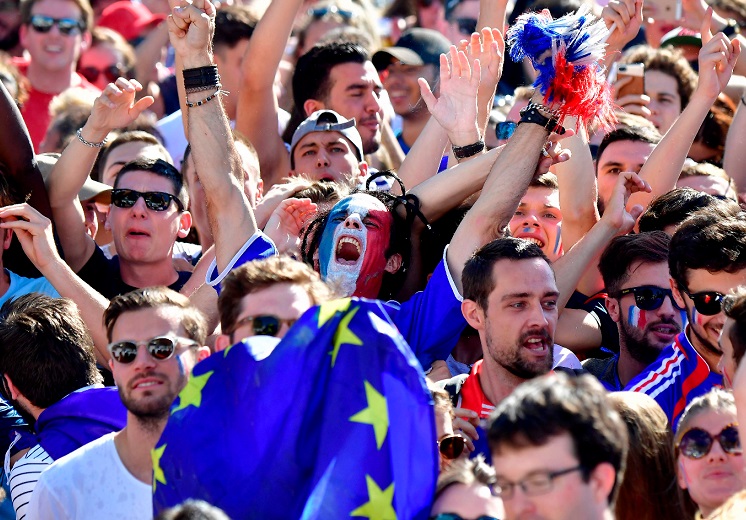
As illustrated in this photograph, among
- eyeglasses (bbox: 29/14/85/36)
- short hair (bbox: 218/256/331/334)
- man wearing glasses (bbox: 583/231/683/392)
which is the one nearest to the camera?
short hair (bbox: 218/256/331/334)

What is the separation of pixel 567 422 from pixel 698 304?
1.94 meters

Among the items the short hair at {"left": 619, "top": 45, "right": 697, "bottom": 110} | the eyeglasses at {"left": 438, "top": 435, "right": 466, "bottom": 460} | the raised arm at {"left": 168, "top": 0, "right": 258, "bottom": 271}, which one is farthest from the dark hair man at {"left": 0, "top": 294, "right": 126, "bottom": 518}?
the short hair at {"left": 619, "top": 45, "right": 697, "bottom": 110}

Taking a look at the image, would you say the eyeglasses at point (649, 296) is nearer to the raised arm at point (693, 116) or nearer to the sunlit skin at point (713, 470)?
the raised arm at point (693, 116)

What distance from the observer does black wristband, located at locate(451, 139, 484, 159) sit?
5.42m

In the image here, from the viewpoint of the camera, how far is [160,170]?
19.4ft

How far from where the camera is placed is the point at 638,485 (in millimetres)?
3486

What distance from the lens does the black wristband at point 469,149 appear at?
5422 mm

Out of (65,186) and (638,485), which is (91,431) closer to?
(65,186)

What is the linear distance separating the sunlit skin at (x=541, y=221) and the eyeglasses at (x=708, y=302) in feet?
4.62

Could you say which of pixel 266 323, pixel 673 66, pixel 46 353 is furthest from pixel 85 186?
pixel 673 66

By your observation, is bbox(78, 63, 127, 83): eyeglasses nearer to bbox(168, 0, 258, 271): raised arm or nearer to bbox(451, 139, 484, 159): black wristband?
bbox(168, 0, 258, 271): raised arm

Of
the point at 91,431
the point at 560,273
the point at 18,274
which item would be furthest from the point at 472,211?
the point at 18,274

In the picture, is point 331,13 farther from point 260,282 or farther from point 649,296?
point 260,282

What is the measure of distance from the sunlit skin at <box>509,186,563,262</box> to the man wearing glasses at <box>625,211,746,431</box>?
4.15ft
